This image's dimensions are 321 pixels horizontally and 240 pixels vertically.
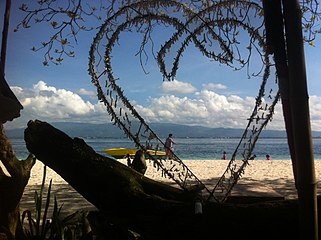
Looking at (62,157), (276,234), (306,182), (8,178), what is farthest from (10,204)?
(306,182)

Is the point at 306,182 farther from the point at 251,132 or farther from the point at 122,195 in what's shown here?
the point at 251,132

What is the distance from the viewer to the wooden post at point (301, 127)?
168 centimetres

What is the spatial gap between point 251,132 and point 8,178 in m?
2.87

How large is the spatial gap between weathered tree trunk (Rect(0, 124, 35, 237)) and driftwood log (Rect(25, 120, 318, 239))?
71 cm

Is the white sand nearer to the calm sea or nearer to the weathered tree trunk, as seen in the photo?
the calm sea

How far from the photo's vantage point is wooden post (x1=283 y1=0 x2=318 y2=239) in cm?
168

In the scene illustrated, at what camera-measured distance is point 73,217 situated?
378 centimetres

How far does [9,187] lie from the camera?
3.28 m

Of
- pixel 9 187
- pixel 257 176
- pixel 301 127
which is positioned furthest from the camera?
pixel 257 176

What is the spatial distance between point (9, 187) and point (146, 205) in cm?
152

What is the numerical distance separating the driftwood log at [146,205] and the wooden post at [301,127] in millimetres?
524

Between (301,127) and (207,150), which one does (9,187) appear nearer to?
(301,127)

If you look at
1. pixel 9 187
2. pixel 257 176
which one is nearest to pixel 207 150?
pixel 257 176

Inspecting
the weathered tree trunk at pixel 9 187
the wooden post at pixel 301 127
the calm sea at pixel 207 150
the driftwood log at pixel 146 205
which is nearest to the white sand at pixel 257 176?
the calm sea at pixel 207 150
